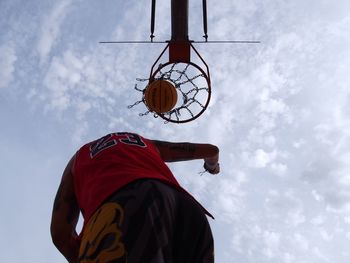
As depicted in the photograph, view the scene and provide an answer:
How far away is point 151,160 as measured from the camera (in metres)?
2.82

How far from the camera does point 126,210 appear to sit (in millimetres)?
2309

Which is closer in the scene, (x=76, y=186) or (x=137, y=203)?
(x=137, y=203)

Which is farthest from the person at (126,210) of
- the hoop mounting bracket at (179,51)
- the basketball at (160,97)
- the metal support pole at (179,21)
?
the metal support pole at (179,21)

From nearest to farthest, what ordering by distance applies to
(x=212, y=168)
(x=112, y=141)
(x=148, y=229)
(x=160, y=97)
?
(x=148, y=229)
(x=112, y=141)
(x=212, y=168)
(x=160, y=97)

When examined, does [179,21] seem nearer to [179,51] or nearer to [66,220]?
[179,51]

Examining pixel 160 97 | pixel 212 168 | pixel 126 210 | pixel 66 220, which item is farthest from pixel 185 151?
pixel 160 97

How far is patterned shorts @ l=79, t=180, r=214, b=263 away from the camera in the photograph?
2.20 metres

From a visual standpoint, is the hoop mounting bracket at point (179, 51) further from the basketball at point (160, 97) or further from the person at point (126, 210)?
the person at point (126, 210)

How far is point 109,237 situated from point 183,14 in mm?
7129

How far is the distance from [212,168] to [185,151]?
34.9 inches

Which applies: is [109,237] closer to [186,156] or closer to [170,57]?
[186,156]

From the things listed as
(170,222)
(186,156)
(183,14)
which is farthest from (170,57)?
(170,222)

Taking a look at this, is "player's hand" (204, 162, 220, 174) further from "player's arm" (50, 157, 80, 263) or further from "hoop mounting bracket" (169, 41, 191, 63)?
"hoop mounting bracket" (169, 41, 191, 63)

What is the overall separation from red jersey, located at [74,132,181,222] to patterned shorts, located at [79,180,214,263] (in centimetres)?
9
